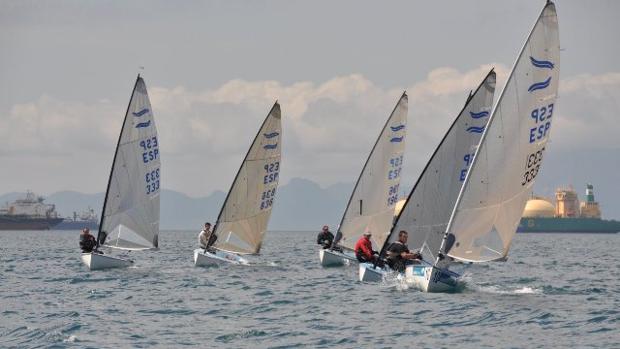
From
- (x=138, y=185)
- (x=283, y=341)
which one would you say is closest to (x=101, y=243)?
(x=138, y=185)

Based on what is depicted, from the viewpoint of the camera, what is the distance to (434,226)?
3738 centimetres

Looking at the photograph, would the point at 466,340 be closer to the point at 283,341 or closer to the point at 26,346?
the point at 283,341

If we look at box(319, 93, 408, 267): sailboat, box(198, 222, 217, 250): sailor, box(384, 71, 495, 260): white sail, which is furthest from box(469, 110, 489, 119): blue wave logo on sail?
box(198, 222, 217, 250): sailor

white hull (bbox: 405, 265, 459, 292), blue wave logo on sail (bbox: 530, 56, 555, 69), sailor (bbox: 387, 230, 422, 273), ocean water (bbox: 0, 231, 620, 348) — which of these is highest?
blue wave logo on sail (bbox: 530, 56, 555, 69)

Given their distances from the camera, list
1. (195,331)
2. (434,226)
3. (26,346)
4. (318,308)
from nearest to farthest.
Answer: (26,346) < (195,331) < (318,308) < (434,226)

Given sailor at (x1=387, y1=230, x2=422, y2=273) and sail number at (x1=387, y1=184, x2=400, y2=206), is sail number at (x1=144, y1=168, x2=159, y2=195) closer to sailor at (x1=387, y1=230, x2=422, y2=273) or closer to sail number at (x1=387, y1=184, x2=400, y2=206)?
sail number at (x1=387, y1=184, x2=400, y2=206)

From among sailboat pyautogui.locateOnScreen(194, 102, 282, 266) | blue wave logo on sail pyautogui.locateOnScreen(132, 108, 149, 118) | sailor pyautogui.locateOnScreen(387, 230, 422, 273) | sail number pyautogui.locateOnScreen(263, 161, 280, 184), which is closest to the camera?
sailor pyautogui.locateOnScreen(387, 230, 422, 273)

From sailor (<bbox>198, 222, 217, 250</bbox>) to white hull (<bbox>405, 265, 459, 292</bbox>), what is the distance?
50.8 feet

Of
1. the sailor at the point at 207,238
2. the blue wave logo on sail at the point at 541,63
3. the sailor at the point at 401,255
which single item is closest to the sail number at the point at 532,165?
the blue wave logo on sail at the point at 541,63

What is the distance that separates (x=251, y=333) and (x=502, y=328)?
5693 mm

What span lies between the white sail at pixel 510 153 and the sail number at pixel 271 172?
18.5 m

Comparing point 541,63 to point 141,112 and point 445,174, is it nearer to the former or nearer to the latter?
point 445,174

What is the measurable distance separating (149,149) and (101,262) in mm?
5359

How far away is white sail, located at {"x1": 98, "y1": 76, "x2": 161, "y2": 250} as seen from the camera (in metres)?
46.6
